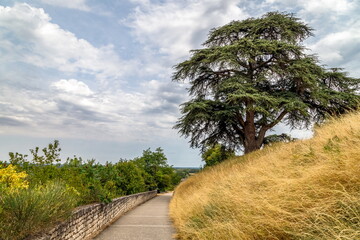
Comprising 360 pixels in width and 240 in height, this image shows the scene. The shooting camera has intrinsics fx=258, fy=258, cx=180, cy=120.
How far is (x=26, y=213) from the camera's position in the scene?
4105 mm

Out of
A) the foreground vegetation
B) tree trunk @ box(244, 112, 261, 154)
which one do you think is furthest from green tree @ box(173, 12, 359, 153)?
the foreground vegetation

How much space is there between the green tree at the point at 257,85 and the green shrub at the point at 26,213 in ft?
37.8

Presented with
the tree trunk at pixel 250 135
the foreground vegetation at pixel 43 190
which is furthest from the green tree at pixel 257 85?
the foreground vegetation at pixel 43 190

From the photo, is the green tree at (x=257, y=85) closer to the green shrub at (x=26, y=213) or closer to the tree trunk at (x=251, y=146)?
the tree trunk at (x=251, y=146)

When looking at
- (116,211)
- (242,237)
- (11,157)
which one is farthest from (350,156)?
(116,211)

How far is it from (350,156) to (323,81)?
16699 mm

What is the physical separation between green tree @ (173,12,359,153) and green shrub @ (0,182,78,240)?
11530 millimetres

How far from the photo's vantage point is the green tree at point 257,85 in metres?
15.9

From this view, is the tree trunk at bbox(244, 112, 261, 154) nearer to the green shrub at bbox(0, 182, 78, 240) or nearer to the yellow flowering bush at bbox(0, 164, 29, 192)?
the green shrub at bbox(0, 182, 78, 240)

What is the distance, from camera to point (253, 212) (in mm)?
4348

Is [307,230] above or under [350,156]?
under

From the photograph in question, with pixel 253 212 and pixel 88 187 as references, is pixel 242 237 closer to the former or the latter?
pixel 253 212

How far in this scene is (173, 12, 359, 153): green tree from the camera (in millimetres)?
15914

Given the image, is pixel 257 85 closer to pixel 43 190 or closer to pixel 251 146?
pixel 251 146
